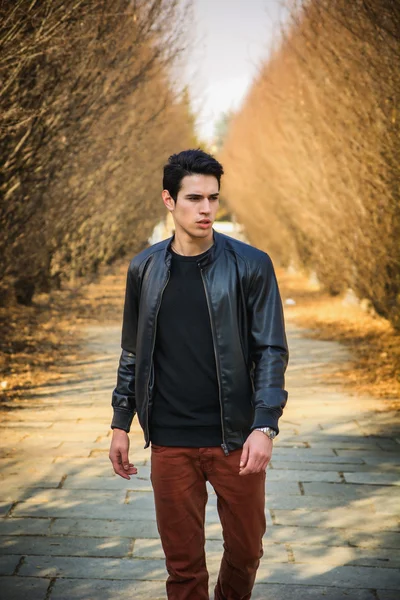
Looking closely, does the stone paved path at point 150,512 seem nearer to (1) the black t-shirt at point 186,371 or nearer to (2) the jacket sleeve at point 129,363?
(2) the jacket sleeve at point 129,363

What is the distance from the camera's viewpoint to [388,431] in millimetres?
6941

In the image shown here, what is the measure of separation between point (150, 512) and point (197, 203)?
2567 mm

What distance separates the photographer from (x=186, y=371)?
292cm

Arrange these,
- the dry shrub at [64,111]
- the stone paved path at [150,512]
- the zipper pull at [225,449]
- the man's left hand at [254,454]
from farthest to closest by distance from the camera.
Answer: the dry shrub at [64,111], the stone paved path at [150,512], the zipper pull at [225,449], the man's left hand at [254,454]

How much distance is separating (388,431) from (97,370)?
4.28 meters

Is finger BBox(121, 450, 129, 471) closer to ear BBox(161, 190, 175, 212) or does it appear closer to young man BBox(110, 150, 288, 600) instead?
young man BBox(110, 150, 288, 600)

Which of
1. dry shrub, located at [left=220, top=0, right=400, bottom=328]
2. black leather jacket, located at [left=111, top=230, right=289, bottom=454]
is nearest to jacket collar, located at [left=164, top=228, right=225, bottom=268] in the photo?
black leather jacket, located at [left=111, top=230, right=289, bottom=454]

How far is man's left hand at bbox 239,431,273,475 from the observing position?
8.85 ft

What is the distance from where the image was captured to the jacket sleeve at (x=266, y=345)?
2797 mm

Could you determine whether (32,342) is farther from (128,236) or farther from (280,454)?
(128,236)

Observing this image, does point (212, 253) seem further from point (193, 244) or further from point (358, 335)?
point (358, 335)

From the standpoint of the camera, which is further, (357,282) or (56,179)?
(357,282)

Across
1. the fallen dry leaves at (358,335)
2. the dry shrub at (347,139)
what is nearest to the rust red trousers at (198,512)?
the fallen dry leaves at (358,335)

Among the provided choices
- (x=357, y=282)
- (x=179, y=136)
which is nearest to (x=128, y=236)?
(x=179, y=136)
